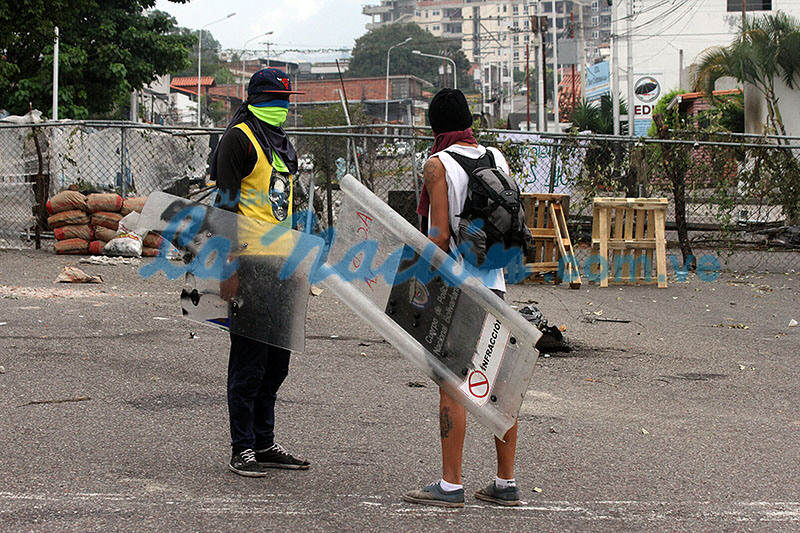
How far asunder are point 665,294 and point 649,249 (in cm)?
88

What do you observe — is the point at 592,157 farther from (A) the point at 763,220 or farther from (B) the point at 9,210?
(B) the point at 9,210

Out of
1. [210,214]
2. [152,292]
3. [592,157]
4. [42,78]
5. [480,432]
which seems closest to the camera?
[210,214]

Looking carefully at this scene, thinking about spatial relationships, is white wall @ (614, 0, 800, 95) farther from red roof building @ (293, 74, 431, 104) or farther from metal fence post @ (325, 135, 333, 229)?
red roof building @ (293, 74, 431, 104)

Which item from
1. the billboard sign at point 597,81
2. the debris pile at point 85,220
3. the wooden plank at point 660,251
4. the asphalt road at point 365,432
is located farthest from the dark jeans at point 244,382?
the billboard sign at point 597,81

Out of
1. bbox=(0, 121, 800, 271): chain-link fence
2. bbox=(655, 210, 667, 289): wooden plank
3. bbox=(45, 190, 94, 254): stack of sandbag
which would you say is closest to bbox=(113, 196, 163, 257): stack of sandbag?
bbox=(0, 121, 800, 271): chain-link fence

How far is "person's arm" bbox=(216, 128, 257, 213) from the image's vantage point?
457 cm

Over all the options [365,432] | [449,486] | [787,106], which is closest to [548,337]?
[365,432]

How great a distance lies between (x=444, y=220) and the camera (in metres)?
4.26

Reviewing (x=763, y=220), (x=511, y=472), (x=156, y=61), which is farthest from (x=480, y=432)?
(x=156, y=61)

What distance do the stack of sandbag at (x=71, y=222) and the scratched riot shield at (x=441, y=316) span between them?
10456 millimetres

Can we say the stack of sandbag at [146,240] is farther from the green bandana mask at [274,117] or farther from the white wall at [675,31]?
the white wall at [675,31]

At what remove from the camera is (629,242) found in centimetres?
1270

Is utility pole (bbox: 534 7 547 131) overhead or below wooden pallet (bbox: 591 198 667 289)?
overhead

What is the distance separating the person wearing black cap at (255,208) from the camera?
4602 millimetres
